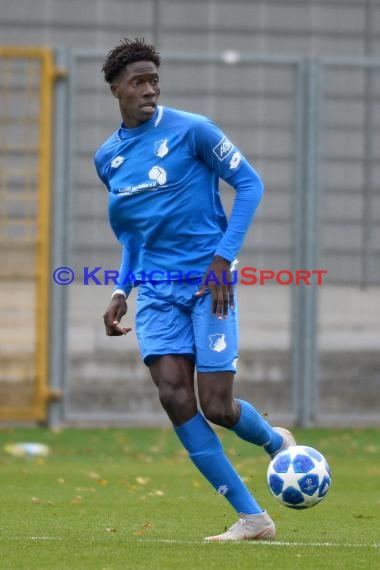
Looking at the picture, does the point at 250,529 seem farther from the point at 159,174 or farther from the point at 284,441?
the point at 159,174

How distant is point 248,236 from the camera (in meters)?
14.5

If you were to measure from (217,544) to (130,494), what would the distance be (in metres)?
2.70

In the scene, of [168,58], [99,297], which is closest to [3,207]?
[99,297]

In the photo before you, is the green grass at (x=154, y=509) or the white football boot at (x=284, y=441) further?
the white football boot at (x=284, y=441)

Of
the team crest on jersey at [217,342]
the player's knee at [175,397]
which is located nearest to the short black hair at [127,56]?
the team crest on jersey at [217,342]

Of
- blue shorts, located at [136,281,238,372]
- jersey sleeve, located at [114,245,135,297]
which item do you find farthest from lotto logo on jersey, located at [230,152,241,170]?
jersey sleeve, located at [114,245,135,297]

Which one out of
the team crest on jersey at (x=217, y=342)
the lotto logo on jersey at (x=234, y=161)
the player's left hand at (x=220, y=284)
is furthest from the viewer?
the lotto logo on jersey at (x=234, y=161)

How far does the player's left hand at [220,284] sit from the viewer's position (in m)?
6.76

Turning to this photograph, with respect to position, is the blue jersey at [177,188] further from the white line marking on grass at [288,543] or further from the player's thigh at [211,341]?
the white line marking on grass at [288,543]

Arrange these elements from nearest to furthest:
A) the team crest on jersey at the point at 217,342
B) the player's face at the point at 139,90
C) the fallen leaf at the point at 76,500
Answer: the team crest on jersey at the point at 217,342 < the player's face at the point at 139,90 < the fallen leaf at the point at 76,500

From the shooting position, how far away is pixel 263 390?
1449 cm

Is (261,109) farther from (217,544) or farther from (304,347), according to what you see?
(217,544)

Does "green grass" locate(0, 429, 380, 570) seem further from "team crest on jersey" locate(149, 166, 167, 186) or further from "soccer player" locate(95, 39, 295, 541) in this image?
"team crest on jersey" locate(149, 166, 167, 186)

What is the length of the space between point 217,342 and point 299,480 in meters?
0.73
